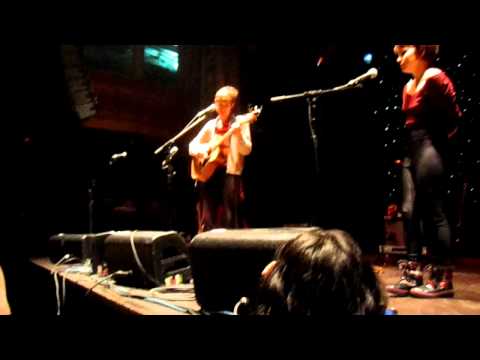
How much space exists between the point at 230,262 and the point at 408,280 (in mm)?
1103

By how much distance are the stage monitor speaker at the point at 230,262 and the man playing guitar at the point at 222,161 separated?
5.19 feet

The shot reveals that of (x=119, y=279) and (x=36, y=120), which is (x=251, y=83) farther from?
(x=119, y=279)

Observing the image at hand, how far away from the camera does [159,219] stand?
714 centimetres

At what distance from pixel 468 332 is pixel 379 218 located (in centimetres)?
486

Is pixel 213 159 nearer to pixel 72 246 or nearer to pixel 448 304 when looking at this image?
pixel 72 246

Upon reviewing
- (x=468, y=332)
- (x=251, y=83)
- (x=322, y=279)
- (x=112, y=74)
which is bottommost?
(x=468, y=332)

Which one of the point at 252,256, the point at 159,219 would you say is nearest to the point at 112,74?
the point at 159,219

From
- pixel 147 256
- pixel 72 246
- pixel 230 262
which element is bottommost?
pixel 72 246

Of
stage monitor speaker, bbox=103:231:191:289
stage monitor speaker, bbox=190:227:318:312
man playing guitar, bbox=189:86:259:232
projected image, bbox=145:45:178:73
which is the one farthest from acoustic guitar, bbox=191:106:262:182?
projected image, bbox=145:45:178:73

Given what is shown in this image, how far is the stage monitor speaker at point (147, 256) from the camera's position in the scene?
2432 millimetres

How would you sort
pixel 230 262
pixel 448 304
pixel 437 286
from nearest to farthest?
pixel 230 262
pixel 448 304
pixel 437 286

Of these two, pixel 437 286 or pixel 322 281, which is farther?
pixel 437 286

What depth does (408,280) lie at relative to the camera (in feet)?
7.22

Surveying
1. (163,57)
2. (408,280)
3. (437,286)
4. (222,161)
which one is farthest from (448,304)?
(163,57)
